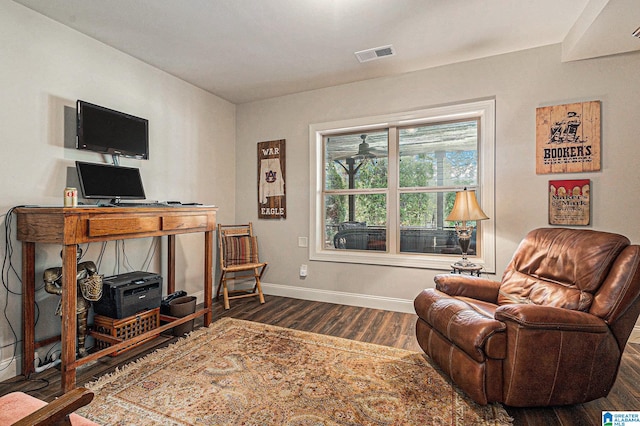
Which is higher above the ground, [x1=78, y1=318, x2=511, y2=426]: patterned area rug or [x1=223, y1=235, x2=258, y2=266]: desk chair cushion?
[x1=223, y1=235, x2=258, y2=266]: desk chair cushion

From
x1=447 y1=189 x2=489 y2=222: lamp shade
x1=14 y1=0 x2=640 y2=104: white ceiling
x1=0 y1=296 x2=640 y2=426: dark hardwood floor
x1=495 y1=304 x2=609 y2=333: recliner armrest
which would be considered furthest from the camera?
x1=447 y1=189 x2=489 y2=222: lamp shade

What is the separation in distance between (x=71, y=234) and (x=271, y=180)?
97.8 inches

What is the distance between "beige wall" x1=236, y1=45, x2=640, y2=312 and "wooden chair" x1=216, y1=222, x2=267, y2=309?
24 cm

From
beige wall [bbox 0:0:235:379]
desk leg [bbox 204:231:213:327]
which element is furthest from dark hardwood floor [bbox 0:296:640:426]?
beige wall [bbox 0:0:235:379]

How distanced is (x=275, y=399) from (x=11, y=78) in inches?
109

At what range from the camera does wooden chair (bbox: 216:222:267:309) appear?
365cm

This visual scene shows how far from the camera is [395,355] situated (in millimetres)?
2359

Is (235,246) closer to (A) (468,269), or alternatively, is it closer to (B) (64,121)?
(B) (64,121)

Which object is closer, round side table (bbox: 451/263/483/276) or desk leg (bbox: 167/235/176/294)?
round side table (bbox: 451/263/483/276)

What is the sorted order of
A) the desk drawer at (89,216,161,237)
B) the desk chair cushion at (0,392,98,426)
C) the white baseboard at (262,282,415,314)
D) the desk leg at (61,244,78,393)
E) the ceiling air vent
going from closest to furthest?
the desk chair cushion at (0,392,98,426) < the desk leg at (61,244,78,393) < the desk drawer at (89,216,161,237) < the ceiling air vent < the white baseboard at (262,282,415,314)

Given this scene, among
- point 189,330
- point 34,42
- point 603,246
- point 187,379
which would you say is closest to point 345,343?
point 187,379

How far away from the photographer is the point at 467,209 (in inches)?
108

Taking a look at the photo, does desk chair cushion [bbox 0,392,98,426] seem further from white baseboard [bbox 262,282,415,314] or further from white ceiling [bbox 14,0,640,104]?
white baseboard [bbox 262,282,415,314]

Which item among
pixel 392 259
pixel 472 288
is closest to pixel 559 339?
pixel 472 288
